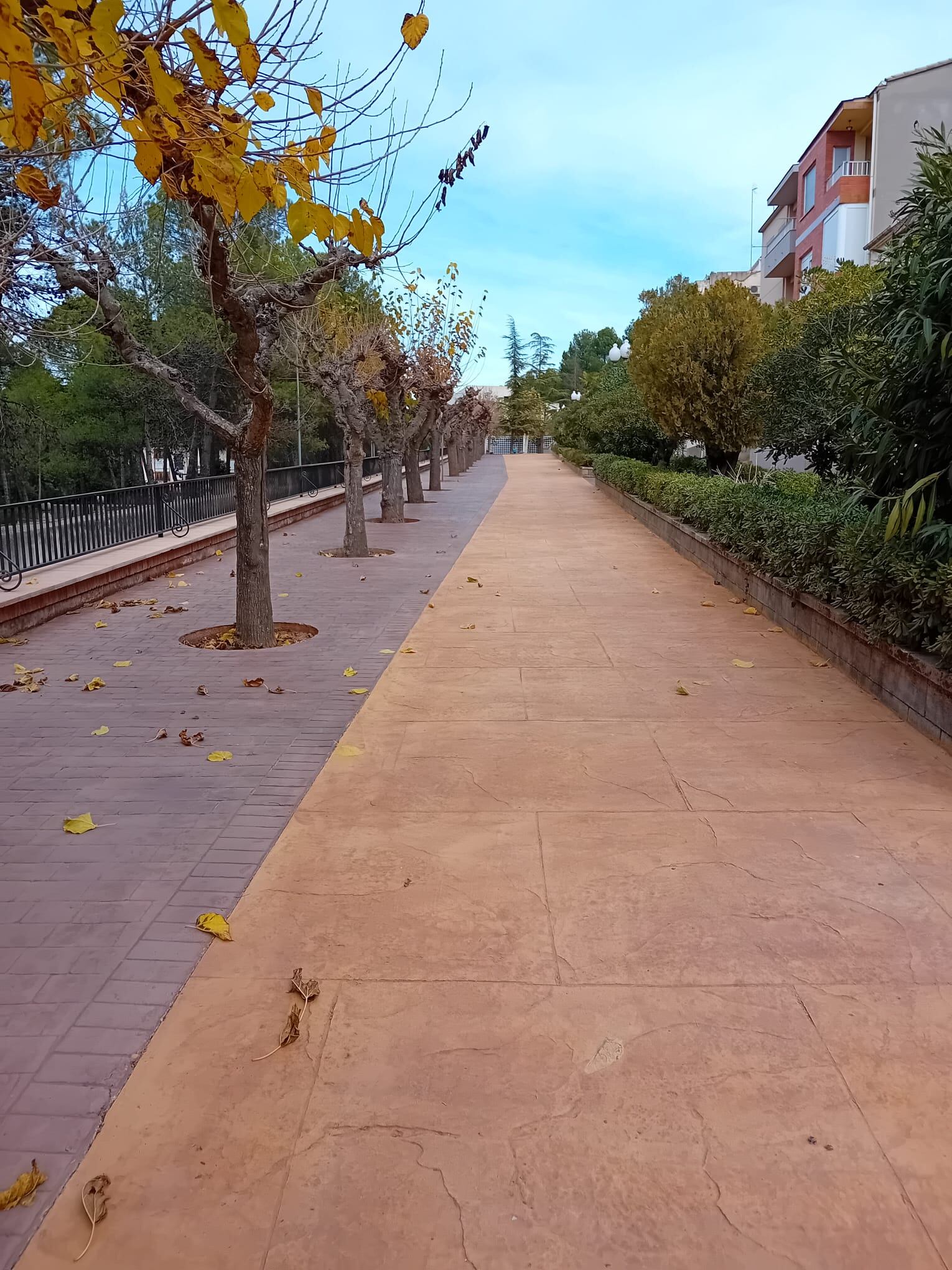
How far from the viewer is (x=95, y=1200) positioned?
2.15 meters

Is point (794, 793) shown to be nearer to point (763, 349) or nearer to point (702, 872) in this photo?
point (702, 872)

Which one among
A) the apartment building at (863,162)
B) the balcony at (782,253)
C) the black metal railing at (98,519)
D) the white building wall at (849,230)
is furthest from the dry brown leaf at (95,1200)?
the balcony at (782,253)

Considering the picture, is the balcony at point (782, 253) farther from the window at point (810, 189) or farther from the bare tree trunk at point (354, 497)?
the bare tree trunk at point (354, 497)

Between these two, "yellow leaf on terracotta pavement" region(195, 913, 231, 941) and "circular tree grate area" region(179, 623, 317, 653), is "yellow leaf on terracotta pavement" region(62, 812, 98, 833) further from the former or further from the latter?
"circular tree grate area" region(179, 623, 317, 653)

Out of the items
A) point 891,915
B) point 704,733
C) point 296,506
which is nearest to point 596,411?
point 296,506

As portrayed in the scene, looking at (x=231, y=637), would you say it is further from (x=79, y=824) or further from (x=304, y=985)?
(x=304, y=985)

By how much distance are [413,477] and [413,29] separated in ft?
74.0

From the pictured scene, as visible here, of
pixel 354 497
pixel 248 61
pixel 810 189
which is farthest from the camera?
pixel 810 189

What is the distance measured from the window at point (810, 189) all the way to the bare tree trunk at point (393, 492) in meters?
19.3

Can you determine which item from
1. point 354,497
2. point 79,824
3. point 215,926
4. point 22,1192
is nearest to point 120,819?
point 79,824

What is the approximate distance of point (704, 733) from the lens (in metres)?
5.61

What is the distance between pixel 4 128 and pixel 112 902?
2579mm

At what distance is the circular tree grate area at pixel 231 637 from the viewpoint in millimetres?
8133

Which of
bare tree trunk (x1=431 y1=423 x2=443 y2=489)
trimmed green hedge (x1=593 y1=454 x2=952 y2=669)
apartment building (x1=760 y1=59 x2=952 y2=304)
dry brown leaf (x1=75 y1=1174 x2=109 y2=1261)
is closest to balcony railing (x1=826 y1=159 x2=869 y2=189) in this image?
apartment building (x1=760 y1=59 x2=952 y2=304)
